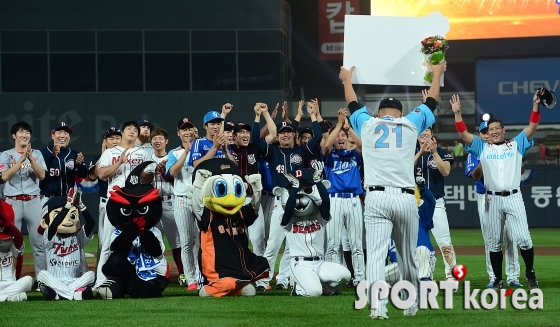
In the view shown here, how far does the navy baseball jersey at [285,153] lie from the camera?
10.5 metres

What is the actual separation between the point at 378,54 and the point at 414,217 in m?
1.41

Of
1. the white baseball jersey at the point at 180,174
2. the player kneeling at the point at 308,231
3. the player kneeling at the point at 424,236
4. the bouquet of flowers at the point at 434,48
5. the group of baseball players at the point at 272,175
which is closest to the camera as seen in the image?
the bouquet of flowers at the point at 434,48

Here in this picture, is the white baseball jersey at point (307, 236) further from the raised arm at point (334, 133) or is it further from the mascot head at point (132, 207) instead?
the mascot head at point (132, 207)

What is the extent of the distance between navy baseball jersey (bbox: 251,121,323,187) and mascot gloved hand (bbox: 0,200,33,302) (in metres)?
2.80

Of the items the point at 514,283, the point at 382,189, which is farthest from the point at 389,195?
the point at 514,283

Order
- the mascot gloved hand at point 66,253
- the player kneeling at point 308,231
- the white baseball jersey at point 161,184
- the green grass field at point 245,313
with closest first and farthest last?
the green grass field at point 245,313 → the mascot gloved hand at point 66,253 → the player kneeling at point 308,231 → the white baseball jersey at point 161,184

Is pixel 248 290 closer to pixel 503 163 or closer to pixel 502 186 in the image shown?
pixel 502 186

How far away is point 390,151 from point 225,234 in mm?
2704

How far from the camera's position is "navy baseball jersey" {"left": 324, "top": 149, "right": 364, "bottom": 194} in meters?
10.7

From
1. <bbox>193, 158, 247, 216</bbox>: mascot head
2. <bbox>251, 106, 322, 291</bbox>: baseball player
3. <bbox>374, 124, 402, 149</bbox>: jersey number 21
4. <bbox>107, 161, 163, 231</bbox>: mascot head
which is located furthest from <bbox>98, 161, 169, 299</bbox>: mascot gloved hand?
<bbox>374, 124, 402, 149</bbox>: jersey number 21

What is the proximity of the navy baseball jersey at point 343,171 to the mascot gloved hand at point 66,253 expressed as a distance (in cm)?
280

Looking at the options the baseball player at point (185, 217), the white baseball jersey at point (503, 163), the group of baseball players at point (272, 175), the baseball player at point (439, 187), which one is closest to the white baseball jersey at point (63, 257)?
→ the group of baseball players at point (272, 175)

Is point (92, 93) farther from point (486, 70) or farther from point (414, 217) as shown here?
point (414, 217)

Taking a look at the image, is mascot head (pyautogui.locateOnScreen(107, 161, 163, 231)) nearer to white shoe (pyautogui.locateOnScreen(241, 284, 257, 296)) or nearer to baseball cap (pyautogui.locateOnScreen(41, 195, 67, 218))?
baseball cap (pyautogui.locateOnScreen(41, 195, 67, 218))
